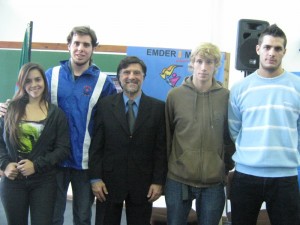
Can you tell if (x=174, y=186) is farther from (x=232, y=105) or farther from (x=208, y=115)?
(x=232, y=105)

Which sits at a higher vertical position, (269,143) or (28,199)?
(269,143)

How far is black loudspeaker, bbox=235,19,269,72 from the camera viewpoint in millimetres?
2846

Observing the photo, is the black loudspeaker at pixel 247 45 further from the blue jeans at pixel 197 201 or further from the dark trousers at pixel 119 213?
the dark trousers at pixel 119 213

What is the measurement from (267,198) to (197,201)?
400 millimetres

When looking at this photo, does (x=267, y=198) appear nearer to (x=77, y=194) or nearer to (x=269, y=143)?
(x=269, y=143)

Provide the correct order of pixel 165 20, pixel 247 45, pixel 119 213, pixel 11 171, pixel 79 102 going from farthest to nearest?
pixel 165 20 < pixel 247 45 < pixel 79 102 < pixel 119 213 < pixel 11 171

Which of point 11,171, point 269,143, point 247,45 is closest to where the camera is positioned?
point 269,143

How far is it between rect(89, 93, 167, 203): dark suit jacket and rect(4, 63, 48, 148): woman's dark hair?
0.44 meters

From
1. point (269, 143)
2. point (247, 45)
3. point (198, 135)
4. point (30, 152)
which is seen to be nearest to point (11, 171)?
point (30, 152)

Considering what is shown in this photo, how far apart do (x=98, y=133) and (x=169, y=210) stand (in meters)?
0.64

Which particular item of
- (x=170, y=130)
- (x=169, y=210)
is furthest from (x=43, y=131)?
(x=169, y=210)

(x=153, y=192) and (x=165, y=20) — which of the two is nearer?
(x=153, y=192)

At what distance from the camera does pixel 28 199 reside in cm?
198

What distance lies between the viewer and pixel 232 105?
76.0 inches
